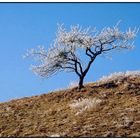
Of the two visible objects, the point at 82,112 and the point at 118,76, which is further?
the point at 118,76

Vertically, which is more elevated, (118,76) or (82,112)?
(118,76)

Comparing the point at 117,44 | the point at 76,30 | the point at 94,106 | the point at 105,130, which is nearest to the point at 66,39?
the point at 76,30

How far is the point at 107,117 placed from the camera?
28672 mm

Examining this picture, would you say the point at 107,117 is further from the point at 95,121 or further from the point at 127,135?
the point at 127,135

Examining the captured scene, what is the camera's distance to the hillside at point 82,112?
86.5 ft

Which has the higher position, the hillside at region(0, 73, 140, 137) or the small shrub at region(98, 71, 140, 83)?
the small shrub at region(98, 71, 140, 83)

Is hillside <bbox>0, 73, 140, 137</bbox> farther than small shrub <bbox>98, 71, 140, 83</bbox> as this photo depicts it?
No

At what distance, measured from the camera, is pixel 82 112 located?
3053 centimetres

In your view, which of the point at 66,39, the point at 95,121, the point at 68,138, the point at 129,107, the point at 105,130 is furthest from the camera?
the point at 66,39

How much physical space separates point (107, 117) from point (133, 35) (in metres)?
14.2

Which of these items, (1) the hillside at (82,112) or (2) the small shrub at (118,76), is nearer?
(1) the hillside at (82,112)

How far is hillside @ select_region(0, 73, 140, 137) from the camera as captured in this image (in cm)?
2638

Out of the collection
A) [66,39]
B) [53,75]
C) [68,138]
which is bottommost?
[68,138]

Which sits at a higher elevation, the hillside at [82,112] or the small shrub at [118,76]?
the small shrub at [118,76]
